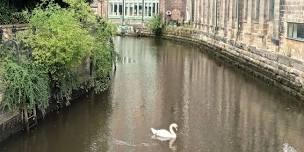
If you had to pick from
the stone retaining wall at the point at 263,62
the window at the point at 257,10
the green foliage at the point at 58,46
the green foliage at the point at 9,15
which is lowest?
the stone retaining wall at the point at 263,62

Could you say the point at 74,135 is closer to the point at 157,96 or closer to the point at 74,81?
the point at 74,81

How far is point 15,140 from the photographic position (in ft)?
49.4

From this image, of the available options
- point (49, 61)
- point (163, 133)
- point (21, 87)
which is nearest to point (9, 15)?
point (49, 61)

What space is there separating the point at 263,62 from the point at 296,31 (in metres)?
3.96

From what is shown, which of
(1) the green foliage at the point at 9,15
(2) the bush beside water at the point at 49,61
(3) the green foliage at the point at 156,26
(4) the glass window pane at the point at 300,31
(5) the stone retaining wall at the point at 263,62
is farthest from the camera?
(3) the green foliage at the point at 156,26

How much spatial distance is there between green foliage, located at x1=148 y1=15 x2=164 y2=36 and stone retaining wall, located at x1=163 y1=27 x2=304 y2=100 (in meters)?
15.4

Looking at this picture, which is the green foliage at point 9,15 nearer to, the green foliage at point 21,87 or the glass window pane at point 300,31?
the green foliage at point 21,87

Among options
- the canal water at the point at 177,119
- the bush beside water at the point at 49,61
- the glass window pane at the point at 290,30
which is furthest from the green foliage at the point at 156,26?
the bush beside water at the point at 49,61

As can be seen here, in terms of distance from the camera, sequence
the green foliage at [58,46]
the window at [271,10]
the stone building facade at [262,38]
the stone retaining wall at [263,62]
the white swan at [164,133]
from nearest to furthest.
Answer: the white swan at [164,133] < the green foliage at [58,46] < the stone retaining wall at [263,62] < the stone building facade at [262,38] < the window at [271,10]

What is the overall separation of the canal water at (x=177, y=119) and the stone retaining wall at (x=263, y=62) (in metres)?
0.61

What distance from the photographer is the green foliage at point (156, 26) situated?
215 feet

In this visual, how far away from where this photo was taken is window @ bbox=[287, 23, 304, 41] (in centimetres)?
2557

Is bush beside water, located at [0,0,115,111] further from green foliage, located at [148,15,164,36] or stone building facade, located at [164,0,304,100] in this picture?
green foliage, located at [148,15,164,36]

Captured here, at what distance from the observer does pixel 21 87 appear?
1540 centimetres
